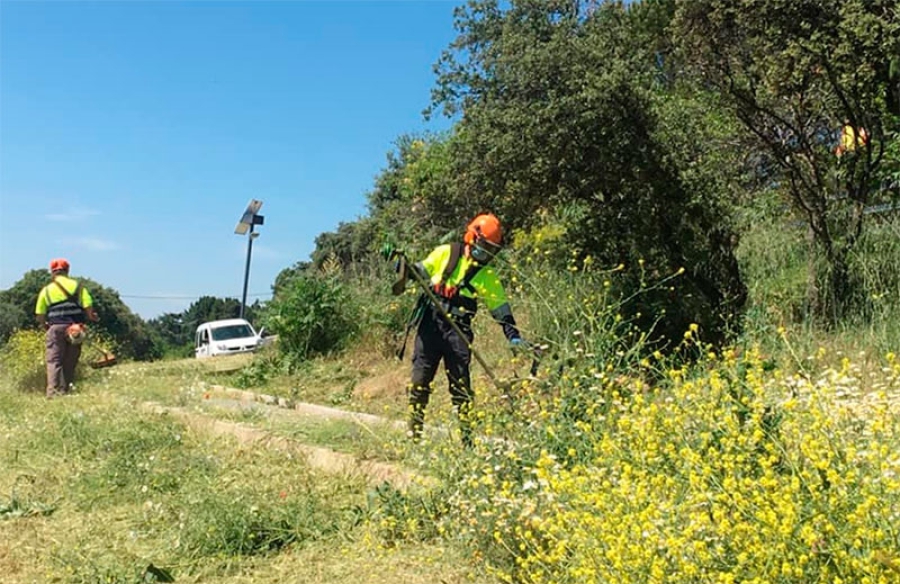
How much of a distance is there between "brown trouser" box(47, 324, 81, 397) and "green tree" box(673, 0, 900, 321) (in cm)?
782

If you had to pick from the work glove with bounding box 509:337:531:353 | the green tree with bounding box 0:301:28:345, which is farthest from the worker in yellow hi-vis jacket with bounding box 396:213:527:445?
the green tree with bounding box 0:301:28:345

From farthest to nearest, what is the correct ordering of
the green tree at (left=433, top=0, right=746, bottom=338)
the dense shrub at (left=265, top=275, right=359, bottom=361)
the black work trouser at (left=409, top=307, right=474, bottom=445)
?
1. the dense shrub at (left=265, top=275, right=359, bottom=361)
2. the green tree at (left=433, top=0, right=746, bottom=338)
3. the black work trouser at (left=409, top=307, right=474, bottom=445)

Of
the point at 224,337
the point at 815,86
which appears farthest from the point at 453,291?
the point at 224,337

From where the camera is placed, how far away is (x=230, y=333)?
25516 millimetres

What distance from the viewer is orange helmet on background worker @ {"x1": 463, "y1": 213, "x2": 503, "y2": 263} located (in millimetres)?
5504

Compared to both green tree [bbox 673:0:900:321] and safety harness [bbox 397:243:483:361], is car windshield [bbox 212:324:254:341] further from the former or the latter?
safety harness [bbox 397:243:483:361]

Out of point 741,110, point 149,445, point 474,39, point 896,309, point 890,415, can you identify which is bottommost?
point 149,445

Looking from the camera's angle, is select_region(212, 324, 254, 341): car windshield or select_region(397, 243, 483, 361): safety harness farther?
select_region(212, 324, 254, 341): car windshield

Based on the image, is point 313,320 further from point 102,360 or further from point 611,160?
point 611,160

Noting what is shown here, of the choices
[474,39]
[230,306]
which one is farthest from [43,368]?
[230,306]

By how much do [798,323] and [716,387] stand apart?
14.2ft

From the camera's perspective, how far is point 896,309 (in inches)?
230

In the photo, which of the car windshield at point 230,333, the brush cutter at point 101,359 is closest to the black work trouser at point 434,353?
the brush cutter at point 101,359

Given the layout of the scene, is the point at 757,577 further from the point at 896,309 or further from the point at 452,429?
the point at 896,309
